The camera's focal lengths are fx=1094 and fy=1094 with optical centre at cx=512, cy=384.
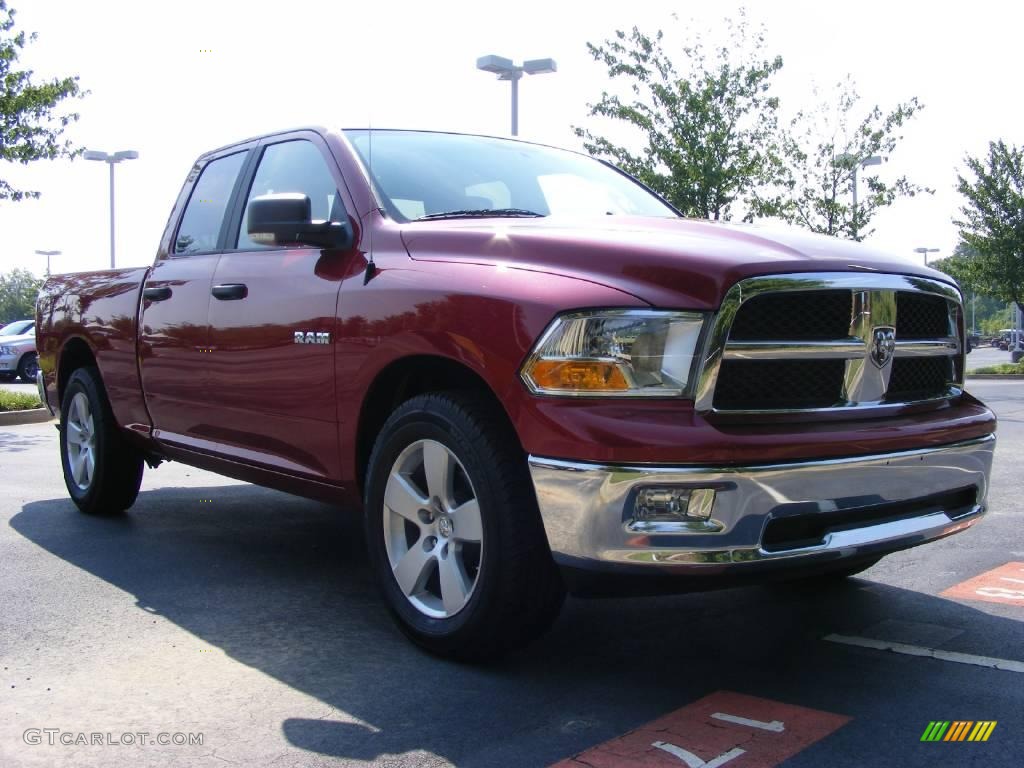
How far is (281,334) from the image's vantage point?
4.21m

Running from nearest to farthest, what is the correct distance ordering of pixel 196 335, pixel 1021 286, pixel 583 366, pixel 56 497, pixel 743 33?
pixel 583 366
pixel 196 335
pixel 56 497
pixel 743 33
pixel 1021 286

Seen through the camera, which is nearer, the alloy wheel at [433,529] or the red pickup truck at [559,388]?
the red pickup truck at [559,388]

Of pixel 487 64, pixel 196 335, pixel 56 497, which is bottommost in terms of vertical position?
pixel 56 497

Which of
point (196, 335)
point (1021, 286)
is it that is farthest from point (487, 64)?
point (1021, 286)

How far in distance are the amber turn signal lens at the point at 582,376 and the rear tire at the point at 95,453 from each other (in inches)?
141

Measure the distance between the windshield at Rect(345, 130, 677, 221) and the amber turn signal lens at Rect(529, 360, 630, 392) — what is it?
120 cm

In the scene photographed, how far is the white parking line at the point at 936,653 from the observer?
11.2 ft

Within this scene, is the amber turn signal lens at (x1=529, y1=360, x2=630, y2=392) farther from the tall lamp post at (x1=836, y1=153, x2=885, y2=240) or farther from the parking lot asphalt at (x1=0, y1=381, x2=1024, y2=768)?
the tall lamp post at (x1=836, y1=153, x2=885, y2=240)

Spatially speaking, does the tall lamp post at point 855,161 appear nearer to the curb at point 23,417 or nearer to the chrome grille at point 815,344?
the curb at point 23,417

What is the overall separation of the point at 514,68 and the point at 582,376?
14213 mm

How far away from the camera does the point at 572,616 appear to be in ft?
13.4

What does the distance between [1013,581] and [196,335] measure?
363cm

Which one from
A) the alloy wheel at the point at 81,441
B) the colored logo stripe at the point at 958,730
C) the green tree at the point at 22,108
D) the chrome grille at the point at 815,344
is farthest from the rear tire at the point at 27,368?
the colored logo stripe at the point at 958,730

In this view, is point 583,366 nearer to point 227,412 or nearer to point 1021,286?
point 227,412
